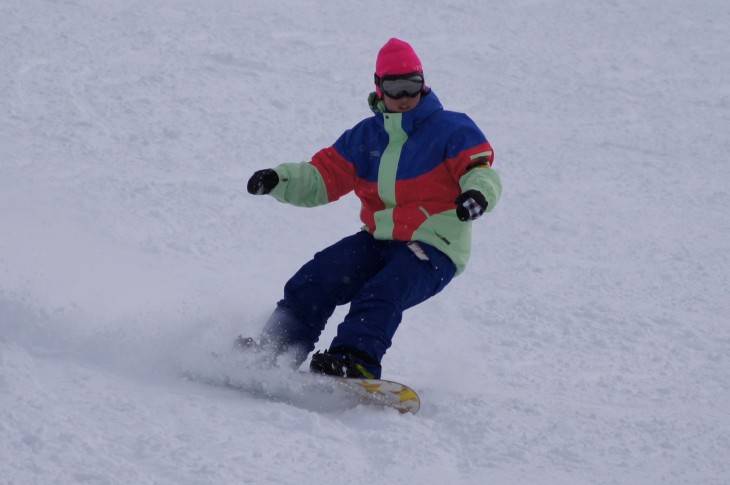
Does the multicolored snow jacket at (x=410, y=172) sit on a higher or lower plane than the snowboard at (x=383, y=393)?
higher

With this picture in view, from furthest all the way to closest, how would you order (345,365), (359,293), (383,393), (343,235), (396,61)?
(343,235)
(396,61)
(359,293)
(345,365)
(383,393)

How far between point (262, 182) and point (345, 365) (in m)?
0.87

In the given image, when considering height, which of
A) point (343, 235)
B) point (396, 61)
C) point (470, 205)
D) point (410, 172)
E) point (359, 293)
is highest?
point (396, 61)

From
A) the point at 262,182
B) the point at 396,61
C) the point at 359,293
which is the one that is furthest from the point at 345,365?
the point at 396,61

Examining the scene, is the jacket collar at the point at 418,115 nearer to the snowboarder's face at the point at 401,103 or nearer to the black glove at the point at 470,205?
the snowboarder's face at the point at 401,103

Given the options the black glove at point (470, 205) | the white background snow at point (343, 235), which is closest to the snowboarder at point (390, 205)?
the black glove at point (470, 205)

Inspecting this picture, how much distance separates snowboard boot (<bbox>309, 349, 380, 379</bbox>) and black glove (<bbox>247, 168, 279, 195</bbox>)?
0.75 m

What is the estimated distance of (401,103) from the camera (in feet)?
13.3

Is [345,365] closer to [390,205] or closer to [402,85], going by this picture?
[390,205]

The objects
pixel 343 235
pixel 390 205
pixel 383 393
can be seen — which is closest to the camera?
pixel 383 393

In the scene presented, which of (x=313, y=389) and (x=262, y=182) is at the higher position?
(x=262, y=182)

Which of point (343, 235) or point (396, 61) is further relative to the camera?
point (343, 235)

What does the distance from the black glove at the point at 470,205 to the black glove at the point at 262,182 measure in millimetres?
869

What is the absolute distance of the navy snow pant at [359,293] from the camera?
373 centimetres
